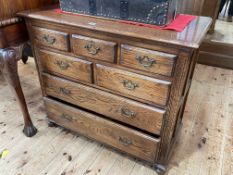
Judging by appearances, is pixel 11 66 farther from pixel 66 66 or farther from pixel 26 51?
pixel 26 51

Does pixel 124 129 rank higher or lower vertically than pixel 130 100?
lower

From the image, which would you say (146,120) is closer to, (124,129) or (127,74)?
(124,129)

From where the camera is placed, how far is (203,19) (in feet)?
3.40

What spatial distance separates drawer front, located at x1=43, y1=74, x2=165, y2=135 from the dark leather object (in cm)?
39

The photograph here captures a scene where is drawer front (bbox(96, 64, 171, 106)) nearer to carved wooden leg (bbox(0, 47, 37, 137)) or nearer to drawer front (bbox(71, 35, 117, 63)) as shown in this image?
drawer front (bbox(71, 35, 117, 63))

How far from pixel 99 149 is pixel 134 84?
0.60 metres

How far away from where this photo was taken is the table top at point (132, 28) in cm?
79

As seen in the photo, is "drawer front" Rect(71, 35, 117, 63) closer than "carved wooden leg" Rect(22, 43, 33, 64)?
Yes

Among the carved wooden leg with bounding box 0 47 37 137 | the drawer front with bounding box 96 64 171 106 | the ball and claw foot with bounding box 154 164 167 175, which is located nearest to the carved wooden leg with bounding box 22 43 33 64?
the carved wooden leg with bounding box 0 47 37 137

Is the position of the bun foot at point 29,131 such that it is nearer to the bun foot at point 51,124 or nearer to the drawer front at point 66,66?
the bun foot at point 51,124

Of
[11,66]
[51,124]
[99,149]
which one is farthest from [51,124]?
[11,66]

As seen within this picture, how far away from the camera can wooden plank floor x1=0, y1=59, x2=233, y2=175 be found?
1.23m

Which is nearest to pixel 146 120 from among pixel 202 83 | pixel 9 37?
pixel 9 37

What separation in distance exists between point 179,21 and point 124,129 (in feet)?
2.01
